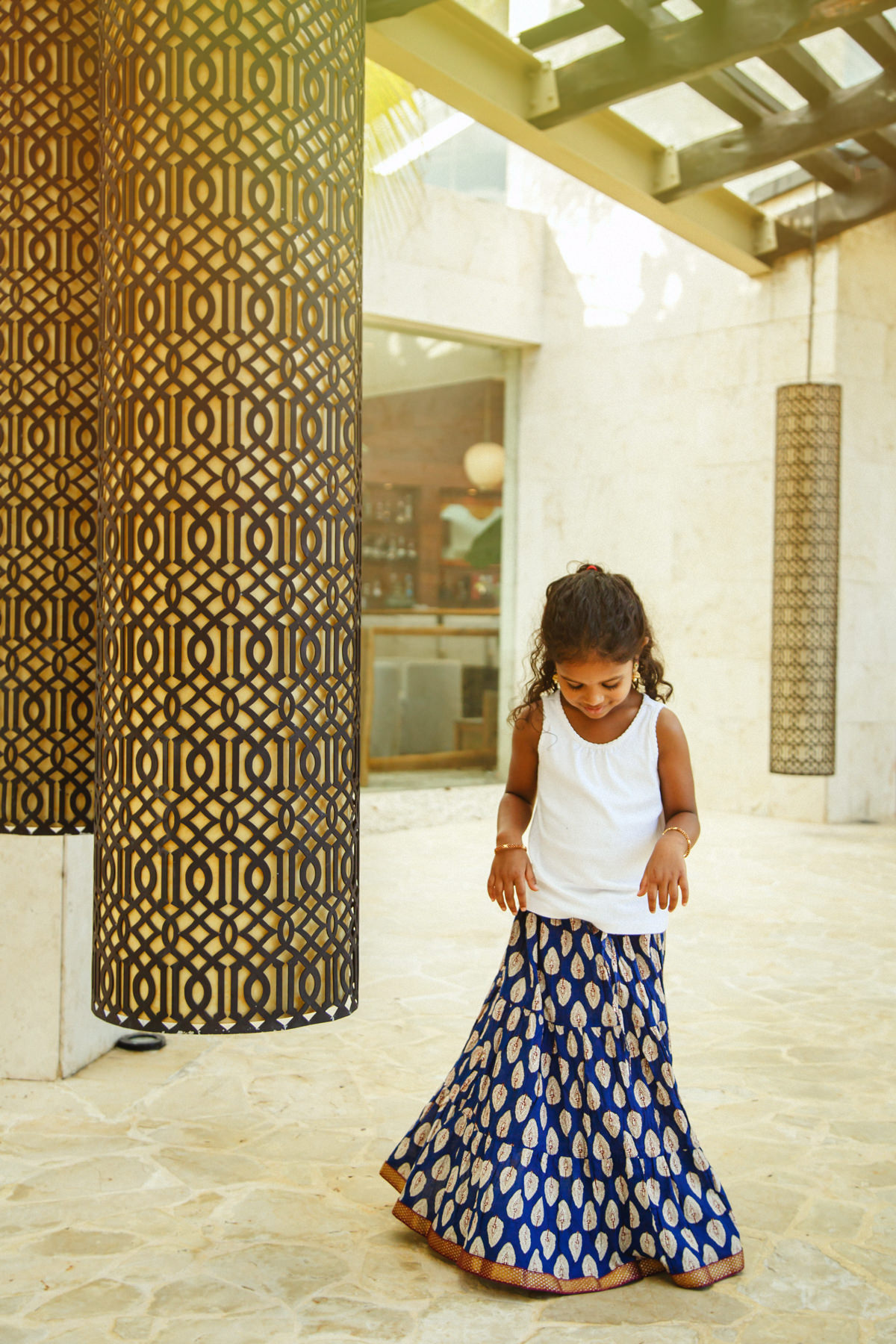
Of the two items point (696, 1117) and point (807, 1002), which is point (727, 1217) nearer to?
point (696, 1117)

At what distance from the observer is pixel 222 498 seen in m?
2.40

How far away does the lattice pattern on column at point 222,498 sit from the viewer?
2.40 meters

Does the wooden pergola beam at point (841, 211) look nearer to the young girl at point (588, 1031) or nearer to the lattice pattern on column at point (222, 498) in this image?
the lattice pattern on column at point (222, 498)

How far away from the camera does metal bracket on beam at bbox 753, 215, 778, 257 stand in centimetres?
930

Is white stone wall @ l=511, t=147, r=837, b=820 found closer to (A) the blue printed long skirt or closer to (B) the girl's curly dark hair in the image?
(A) the blue printed long skirt

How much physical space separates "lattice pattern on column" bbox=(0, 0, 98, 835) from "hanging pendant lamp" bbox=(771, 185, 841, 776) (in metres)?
5.26

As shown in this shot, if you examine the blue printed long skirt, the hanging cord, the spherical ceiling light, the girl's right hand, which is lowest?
the blue printed long skirt

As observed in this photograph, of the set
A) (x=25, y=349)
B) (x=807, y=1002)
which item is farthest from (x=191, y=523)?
(x=807, y=1002)

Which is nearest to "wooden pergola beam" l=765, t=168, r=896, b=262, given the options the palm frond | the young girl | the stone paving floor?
the palm frond

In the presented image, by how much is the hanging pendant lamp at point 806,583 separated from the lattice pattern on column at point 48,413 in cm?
526

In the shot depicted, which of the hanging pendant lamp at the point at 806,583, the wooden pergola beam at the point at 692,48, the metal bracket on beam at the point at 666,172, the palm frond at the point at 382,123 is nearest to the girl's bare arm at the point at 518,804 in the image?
the palm frond at the point at 382,123

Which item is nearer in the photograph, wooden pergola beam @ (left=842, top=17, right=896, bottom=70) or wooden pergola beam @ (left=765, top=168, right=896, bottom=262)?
wooden pergola beam @ (left=842, top=17, right=896, bottom=70)

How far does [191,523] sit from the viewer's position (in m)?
2.42

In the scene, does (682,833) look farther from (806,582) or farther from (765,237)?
(765,237)
